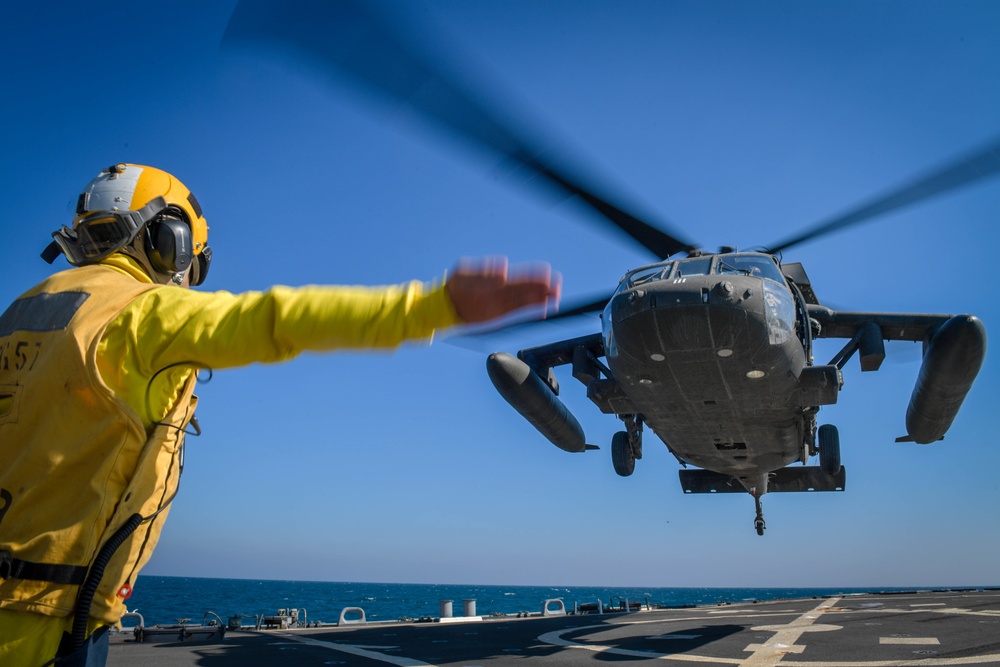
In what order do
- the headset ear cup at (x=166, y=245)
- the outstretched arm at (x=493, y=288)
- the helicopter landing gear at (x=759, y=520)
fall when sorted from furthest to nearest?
1. the helicopter landing gear at (x=759, y=520)
2. the headset ear cup at (x=166, y=245)
3. the outstretched arm at (x=493, y=288)

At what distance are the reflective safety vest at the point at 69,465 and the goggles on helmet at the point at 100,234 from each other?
42 cm

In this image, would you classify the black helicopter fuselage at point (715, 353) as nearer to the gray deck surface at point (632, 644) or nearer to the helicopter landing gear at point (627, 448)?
the helicopter landing gear at point (627, 448)

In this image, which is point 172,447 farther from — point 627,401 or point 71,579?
point 627,401

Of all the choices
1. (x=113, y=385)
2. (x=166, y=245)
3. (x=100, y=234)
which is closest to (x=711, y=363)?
(x=166, y=245)

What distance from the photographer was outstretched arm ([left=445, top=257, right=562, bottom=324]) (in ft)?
6.29

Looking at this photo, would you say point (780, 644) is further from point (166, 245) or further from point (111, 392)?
point (111, 392)

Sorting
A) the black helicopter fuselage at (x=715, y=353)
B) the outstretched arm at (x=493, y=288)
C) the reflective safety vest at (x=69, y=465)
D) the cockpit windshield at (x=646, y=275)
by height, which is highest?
the cockpit windshield at (x=646, y=275)

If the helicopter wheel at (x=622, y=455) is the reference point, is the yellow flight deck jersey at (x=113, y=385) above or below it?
below

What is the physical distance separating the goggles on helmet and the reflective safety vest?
42cm

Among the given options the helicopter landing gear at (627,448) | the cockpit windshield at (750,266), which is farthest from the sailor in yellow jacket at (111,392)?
the helicopter landing gear at (627,448)

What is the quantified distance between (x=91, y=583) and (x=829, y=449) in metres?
14.3

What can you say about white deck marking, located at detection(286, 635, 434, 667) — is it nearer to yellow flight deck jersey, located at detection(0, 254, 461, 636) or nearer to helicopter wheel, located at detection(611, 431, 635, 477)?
helicopter wheel, located at detection(611, 431, 635, 477)

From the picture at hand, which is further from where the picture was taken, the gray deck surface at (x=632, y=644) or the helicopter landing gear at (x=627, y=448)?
the helicopter landing gear at (x=627, y=448)

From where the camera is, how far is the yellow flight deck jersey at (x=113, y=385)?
6.55 ft
